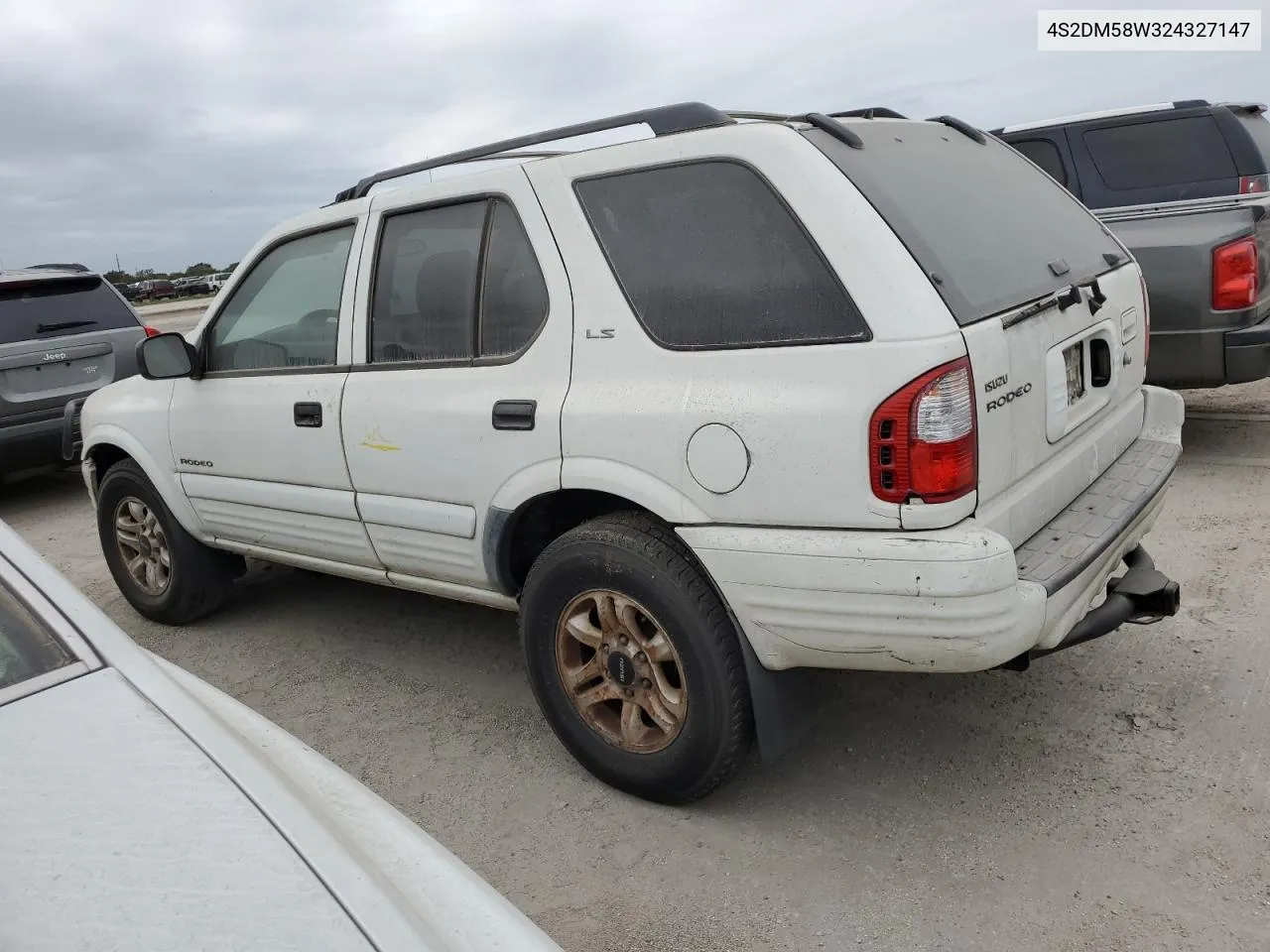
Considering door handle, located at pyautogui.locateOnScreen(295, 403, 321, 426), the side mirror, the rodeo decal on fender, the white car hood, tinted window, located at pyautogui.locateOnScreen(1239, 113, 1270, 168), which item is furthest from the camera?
tinted window, located at pyautogui.locateOnScreen(1239, 113, 1270, 168)

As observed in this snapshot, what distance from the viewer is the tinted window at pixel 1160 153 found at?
6078 millimetres

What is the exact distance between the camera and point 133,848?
4.75ft

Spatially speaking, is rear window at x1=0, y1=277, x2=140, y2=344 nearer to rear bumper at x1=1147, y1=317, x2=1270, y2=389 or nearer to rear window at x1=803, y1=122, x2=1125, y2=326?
rear window at x1=803, y1=122, x2=1125, y2=326

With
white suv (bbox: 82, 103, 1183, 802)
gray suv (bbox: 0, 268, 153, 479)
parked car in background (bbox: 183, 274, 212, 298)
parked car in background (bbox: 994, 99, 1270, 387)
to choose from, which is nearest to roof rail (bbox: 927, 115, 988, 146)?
white suv (bbox: 82, 103, 1183, 802)

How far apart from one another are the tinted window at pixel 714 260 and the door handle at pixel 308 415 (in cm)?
128

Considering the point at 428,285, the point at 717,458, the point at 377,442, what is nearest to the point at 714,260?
the point at 717,458

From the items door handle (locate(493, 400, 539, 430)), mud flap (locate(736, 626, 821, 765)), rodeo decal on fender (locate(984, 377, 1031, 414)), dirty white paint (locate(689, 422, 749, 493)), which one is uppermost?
door handle (locate(493, 400, 539, 430))

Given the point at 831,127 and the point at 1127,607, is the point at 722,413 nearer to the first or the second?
the point at 831,127

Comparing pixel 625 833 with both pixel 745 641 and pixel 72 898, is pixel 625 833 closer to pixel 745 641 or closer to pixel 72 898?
pixel 745 641

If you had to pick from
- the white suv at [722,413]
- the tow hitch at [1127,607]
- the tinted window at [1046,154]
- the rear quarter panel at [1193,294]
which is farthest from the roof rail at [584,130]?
the tinted window at [1046,154]

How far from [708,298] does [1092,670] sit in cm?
195

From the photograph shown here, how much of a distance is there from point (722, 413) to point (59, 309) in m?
6.83

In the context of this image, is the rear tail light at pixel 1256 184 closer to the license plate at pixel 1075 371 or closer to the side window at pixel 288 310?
the license plate at pixel 1075 371

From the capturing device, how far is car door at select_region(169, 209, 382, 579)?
356cm
